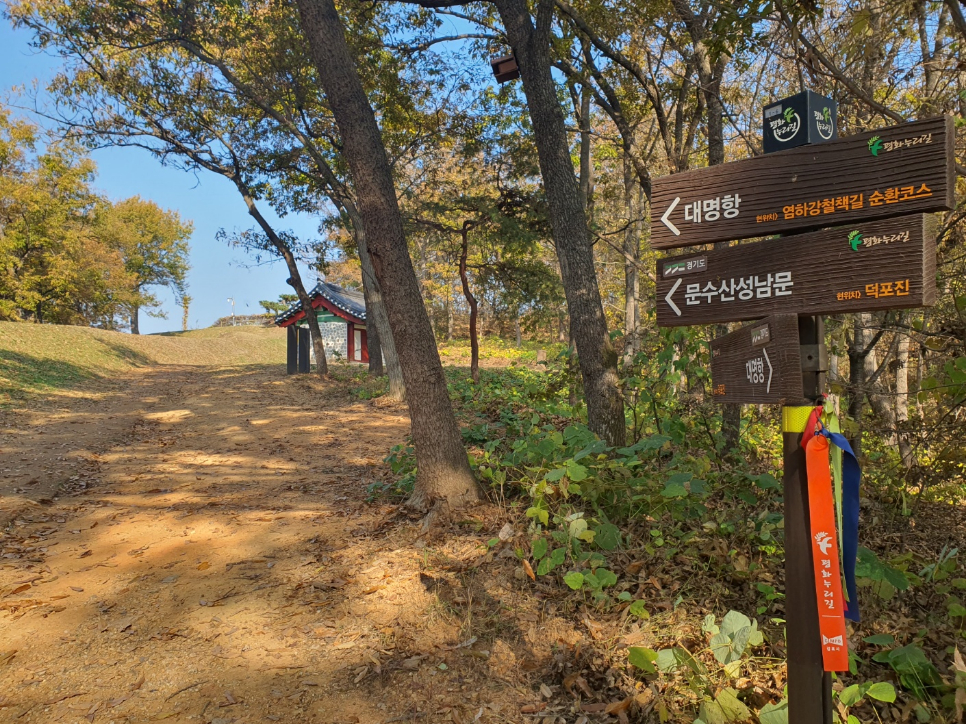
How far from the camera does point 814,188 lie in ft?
7.44

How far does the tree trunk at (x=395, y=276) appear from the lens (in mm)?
5477

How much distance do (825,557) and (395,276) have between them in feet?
14.2

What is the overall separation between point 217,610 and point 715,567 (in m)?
3.50

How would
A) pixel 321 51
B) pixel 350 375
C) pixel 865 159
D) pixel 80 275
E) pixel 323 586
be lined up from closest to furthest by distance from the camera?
pixel 865 159
pixel 323 586
pixel 321 51
pixel 350 375
pixel 80 275

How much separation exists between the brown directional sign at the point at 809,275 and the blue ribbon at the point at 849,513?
48cm

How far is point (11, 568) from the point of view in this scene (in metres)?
4.84

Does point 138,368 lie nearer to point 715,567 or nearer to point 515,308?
point 515,308

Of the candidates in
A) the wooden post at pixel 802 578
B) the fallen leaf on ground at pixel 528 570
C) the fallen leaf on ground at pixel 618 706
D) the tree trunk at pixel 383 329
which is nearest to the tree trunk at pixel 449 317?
the tree trunk at pixel 383 329

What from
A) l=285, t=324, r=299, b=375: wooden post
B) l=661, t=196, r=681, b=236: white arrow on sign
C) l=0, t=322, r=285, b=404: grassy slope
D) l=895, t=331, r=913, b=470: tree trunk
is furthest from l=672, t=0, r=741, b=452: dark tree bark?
l=285, t=324, r=299, b=375: wooden post

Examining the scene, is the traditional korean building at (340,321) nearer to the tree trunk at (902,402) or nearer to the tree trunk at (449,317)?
the tree trunk at (449,317)

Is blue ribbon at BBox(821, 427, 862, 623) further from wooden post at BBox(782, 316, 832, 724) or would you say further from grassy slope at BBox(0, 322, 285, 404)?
grassy slope at BBox(0, 322, 285, 404)

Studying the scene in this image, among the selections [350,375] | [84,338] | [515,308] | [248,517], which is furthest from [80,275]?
[248,517]

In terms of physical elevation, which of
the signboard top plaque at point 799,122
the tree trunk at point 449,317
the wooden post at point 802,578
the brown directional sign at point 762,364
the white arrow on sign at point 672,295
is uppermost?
the tree trunk at point 449,317

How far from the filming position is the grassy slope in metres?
16.8
